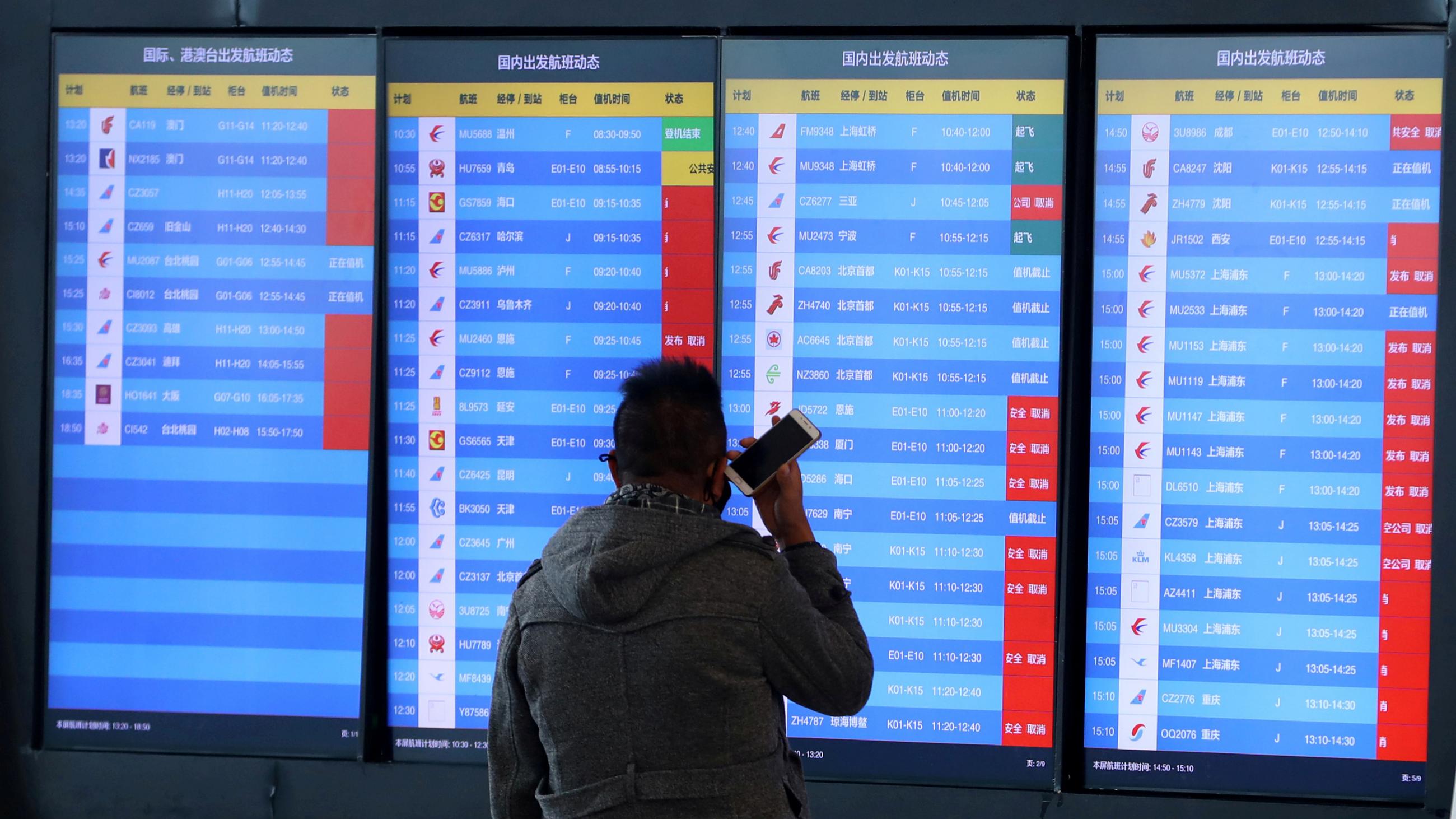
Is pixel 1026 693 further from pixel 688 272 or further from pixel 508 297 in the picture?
pixel 508 297

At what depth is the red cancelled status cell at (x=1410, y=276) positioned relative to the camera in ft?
7.93

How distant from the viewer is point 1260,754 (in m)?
2.47

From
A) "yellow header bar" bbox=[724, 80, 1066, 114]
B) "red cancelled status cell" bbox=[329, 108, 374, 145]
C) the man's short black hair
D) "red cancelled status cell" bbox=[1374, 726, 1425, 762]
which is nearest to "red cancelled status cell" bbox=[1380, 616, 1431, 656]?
"red cancelled status cell" bbox=[1374, 726, 1425, 762]

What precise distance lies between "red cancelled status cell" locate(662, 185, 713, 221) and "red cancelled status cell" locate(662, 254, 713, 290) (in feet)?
0.31

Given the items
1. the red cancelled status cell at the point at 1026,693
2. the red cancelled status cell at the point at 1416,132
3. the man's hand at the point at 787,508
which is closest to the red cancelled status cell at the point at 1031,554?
the red cancelled status cell at the point at 1026,693

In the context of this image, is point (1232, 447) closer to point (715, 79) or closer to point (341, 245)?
point (715, 79)

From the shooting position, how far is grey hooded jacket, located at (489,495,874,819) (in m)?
1.31

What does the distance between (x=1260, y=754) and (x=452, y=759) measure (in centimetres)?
197

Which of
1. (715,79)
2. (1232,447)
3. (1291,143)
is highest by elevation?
(715,79)

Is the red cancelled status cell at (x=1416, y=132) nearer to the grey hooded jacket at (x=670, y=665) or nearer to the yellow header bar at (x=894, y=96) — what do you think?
the yellow header bar at (x=894, y=96)

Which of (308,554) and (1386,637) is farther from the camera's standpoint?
(308,554)

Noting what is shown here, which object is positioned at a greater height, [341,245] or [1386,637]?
[341,245]

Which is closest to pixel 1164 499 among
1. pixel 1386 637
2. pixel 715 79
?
pixel 1386 637

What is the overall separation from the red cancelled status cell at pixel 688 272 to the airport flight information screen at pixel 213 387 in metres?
0.75
